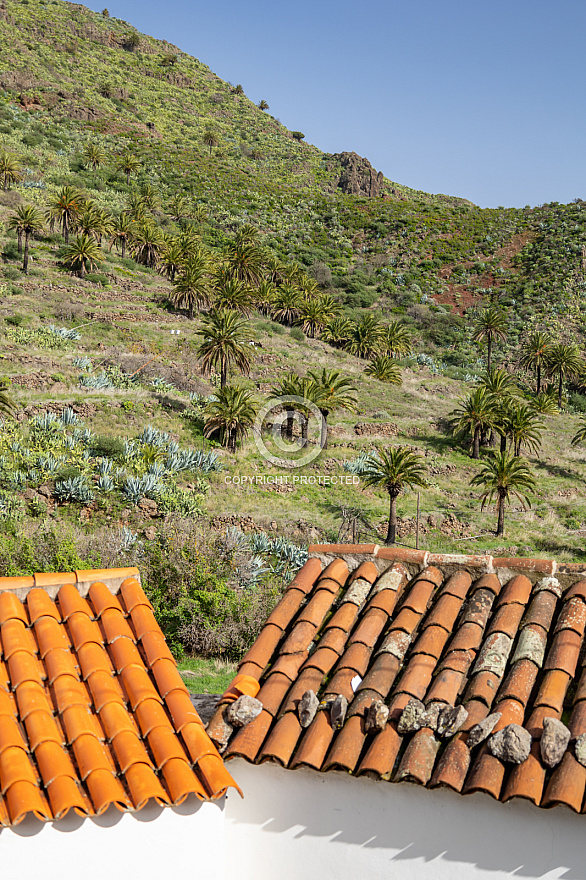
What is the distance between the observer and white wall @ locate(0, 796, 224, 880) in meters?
3.72

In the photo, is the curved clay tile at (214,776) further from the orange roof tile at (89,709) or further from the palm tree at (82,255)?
the palm tree at (82,255)

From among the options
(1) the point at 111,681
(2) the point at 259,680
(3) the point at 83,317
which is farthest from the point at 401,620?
(3) the point at 83,317

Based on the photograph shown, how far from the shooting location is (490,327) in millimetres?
56469

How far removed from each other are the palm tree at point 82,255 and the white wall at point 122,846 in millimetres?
Result: 49377

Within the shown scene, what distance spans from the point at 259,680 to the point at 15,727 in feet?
5.42

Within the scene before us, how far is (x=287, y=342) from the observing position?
49.8 metres

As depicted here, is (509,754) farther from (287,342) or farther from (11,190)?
(11,190)

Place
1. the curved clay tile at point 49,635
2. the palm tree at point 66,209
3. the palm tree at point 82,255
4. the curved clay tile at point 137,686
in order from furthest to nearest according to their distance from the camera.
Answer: the palm tree at point 66,209
the palm tree at point 82,255
the curved clay tile at point 49,635
the curved clay tile at point 137,686

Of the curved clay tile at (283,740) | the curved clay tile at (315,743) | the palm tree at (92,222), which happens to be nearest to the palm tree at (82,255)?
the palm tree at (92,222)

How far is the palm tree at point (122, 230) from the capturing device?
A: 5578 cm

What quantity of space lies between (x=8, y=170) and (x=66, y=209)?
29.7ft

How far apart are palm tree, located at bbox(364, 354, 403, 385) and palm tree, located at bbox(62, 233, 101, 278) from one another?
21.5 m

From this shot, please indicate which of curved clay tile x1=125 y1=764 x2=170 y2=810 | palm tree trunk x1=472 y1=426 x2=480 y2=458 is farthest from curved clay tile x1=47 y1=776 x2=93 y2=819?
palm tree trunk x1=472 y1=426 x2=480 y2=458

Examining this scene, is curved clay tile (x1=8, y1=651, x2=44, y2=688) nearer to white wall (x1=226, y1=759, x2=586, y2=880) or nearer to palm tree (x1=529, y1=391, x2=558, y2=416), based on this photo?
white wall (x1=226, y1=759, x2=586, y2=880)
